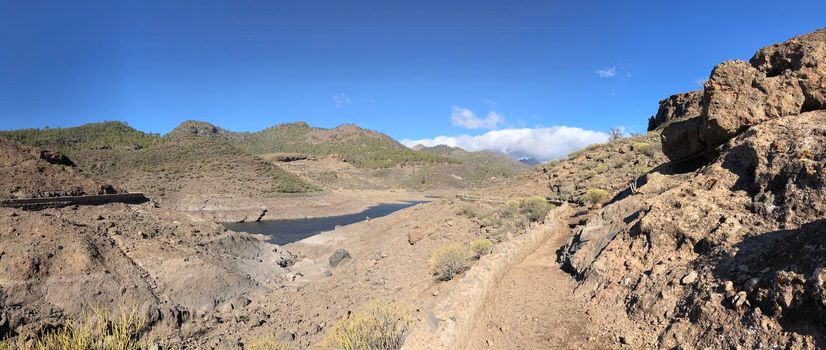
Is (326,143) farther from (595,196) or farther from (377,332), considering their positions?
(377,332)

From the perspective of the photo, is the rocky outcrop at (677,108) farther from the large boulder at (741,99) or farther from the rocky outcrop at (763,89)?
the large boulder at (741,99)

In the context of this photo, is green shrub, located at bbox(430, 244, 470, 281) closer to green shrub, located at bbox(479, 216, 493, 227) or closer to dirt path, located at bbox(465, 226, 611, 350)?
dirt path, located at bbox(465, 226, 611, 350)

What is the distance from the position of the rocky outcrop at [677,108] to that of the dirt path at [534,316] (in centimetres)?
2365

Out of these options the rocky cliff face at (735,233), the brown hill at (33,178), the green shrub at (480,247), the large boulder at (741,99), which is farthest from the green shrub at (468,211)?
the brown hill at (33,178)

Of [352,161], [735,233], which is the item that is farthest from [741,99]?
[352,161]

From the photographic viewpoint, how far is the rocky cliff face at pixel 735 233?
14.4 ft

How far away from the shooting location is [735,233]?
6.05 m

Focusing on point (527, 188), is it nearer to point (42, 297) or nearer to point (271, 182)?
point (42, 297)

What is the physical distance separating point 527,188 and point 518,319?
1876 centimetres

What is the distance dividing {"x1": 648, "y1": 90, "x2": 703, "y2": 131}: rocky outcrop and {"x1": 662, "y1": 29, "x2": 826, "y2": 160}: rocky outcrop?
18605 millimetres

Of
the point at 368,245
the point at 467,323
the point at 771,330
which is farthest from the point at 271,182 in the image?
the point at 771,330

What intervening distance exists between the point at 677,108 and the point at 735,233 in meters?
29.8

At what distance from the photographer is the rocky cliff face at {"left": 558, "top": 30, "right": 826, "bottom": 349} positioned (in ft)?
14.4

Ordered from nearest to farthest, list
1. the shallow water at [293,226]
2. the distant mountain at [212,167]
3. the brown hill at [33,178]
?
the brown hill at [33,178] < the shallow water at [293,226] < the distant mountain at [212,167]
